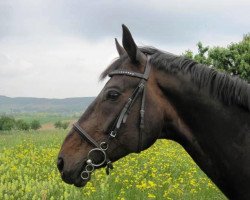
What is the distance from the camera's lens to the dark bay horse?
3.29 metres

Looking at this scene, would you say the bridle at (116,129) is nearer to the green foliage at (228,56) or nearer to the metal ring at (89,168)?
the metal ring at (89,168)

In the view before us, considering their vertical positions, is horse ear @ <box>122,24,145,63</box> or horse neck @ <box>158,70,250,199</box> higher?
horse ear @ <box>122,24,145,63</box>

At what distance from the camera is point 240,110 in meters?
3.30

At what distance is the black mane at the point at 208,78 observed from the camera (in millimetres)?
3270

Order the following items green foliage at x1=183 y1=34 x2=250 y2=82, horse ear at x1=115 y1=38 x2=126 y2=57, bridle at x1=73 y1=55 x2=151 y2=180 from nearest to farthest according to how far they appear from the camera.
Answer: bridle at x1=73 y1=55 x2=151 y2=180 → horse ear at x1=115 y1=38 x2=126 y2=57 → green foliage at x1=183 y1=34 x2=250 y2=82

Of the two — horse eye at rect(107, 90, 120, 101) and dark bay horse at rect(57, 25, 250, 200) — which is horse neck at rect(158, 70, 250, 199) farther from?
horse eye at rect(107, 90, 120, 101)

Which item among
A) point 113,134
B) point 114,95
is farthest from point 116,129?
point 114,95

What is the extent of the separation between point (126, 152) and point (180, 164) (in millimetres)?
7608

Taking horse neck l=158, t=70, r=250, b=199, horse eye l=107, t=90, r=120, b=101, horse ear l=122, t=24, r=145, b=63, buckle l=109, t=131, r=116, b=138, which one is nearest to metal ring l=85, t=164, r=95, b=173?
buckle l=109, t=131, r=116, b=138

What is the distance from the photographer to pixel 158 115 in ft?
11.0

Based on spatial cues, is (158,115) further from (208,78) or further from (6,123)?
(6,123)

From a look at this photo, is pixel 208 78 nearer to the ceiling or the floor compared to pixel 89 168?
nearer to the ceiling

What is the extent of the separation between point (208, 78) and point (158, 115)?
20.8 inches

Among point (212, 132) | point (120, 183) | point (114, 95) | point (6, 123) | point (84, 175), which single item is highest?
point (114, 95)
